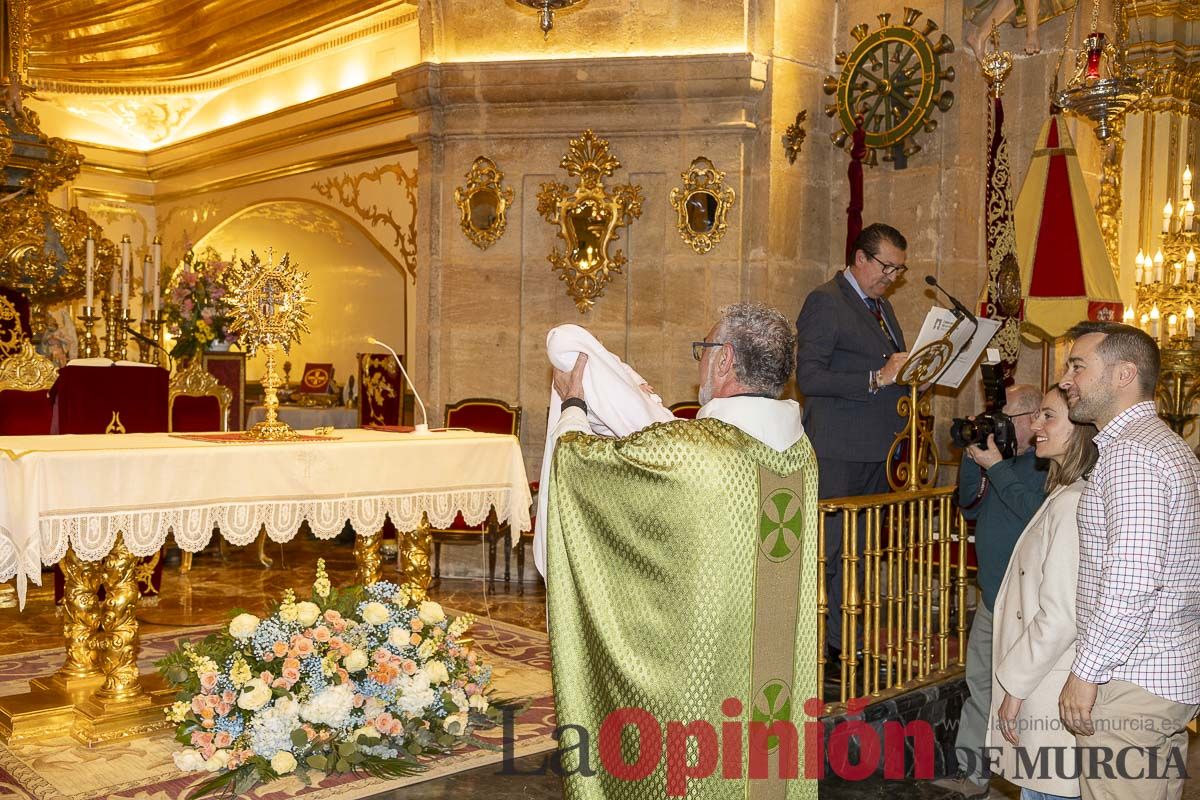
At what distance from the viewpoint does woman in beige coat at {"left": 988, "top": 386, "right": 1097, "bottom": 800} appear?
3102mm

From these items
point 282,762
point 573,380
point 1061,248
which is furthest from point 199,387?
point 573,380

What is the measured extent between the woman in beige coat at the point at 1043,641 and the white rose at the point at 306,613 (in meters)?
2.36

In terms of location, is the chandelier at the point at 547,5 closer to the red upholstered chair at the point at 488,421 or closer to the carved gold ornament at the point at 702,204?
the carved gold ornament at the point at 702,204

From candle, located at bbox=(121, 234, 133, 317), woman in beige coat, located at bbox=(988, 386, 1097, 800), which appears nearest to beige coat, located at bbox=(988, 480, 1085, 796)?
woman in beige coat, located at bbox=(988, 386, 1097, 800)

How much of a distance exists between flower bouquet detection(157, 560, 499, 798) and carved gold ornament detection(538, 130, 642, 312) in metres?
3.75

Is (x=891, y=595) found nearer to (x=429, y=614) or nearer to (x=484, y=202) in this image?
(x=429, y=614)

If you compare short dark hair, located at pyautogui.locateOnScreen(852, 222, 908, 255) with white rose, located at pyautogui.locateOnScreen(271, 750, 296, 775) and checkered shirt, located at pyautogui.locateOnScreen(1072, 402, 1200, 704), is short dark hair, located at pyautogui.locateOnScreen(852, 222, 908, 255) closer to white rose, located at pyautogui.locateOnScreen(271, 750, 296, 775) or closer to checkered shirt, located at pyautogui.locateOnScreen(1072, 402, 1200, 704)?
checkered shirt, located at pyautogui.locateOnScreen(1072, 402, 1200, 704)

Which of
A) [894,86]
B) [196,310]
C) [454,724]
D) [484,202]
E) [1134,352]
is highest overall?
[894,86]

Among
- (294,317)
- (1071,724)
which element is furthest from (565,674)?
(294,317)

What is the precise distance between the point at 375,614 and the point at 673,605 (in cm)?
176

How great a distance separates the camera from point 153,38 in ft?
41.9

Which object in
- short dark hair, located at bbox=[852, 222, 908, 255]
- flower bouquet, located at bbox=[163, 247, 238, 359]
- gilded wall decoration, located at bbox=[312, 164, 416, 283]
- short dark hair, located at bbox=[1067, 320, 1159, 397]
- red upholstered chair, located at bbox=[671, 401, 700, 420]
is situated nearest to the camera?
short dark hair, located at bbox=[1067, 320, 1159, 397]

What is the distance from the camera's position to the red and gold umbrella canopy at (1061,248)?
6.55 meters

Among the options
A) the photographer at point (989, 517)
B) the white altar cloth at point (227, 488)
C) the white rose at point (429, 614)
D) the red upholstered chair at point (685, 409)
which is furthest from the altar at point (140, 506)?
the red upholstered chair at point (685, 409)
